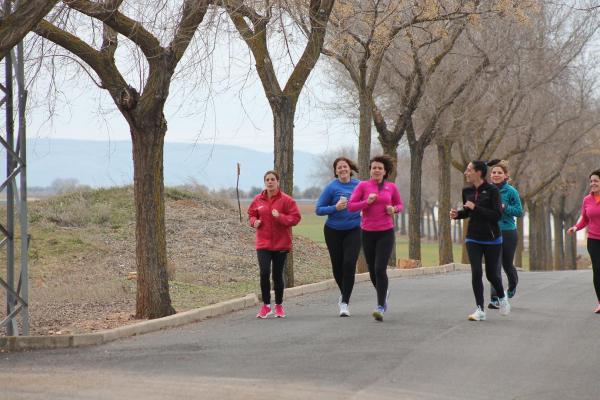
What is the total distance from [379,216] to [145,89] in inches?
129

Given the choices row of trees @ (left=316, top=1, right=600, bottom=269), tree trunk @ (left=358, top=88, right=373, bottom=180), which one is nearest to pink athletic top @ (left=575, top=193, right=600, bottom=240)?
row of trees @ (left=316, top=1, right=600, bottom=269)

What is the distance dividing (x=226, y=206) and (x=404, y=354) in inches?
903

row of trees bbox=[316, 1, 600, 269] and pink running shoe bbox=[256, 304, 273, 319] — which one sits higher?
row of trees bbox=[316, 1, 600, 269]

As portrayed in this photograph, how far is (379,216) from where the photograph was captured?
12625 mm

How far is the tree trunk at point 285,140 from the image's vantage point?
55.9ft

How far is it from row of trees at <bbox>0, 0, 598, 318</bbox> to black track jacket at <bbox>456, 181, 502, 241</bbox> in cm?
274

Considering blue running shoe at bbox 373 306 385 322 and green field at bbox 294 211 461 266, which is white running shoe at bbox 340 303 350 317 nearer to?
blue running shoe at bbox 373 306 385 322

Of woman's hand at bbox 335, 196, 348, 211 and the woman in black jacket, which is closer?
the woman in black jacket

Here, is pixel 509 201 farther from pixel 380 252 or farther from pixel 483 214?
pixel 380 252

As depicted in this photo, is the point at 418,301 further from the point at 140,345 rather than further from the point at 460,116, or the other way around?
the point at 460,116

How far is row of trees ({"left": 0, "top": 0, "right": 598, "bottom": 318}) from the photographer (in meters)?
12.6

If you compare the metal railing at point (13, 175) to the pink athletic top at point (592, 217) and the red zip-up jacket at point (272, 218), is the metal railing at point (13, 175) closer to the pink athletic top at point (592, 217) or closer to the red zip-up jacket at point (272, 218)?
the red zip-up jacket at point (272, 218)

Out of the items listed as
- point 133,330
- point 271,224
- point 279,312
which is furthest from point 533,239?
point 133,330

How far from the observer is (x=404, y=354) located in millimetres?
9836
